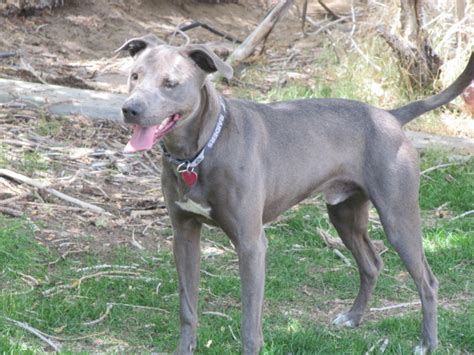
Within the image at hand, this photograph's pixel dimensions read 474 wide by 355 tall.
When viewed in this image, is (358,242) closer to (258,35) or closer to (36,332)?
(36,332)

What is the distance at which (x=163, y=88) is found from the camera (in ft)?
15.2

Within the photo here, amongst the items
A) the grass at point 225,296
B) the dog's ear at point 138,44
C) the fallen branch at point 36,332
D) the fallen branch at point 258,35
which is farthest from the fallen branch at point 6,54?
the fallen branch at point 36,332

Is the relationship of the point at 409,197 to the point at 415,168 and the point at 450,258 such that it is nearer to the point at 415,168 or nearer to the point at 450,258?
the point at 415,168

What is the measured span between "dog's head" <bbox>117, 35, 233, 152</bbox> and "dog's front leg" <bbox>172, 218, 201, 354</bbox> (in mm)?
695

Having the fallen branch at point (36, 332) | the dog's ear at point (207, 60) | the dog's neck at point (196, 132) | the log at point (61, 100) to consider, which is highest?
the dog's ear at point (207, 60)

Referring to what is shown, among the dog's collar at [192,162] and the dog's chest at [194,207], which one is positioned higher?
the dog's collar at [192,162]

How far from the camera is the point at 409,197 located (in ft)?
17.8

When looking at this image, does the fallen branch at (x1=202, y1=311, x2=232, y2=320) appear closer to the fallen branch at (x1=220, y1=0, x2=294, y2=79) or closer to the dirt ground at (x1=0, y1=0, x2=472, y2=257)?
the dirt ground at (x1=0, y1=0, x2=472, y2=257)

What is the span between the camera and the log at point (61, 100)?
8.60 meters

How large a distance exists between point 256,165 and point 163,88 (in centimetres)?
70

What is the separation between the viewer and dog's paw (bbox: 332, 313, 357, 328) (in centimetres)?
576

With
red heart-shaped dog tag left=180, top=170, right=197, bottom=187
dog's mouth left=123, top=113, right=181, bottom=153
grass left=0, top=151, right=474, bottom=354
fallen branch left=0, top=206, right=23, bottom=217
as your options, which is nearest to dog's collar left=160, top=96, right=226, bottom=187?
red heart-shaped dog tag left=180, top=170, right=197, bottom=187

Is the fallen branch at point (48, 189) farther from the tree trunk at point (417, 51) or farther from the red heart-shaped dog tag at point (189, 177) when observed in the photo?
the tree trunk at point (417, 51)

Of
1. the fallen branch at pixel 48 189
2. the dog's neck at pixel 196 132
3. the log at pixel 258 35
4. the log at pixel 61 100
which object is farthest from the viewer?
the log at pixel 258 35
